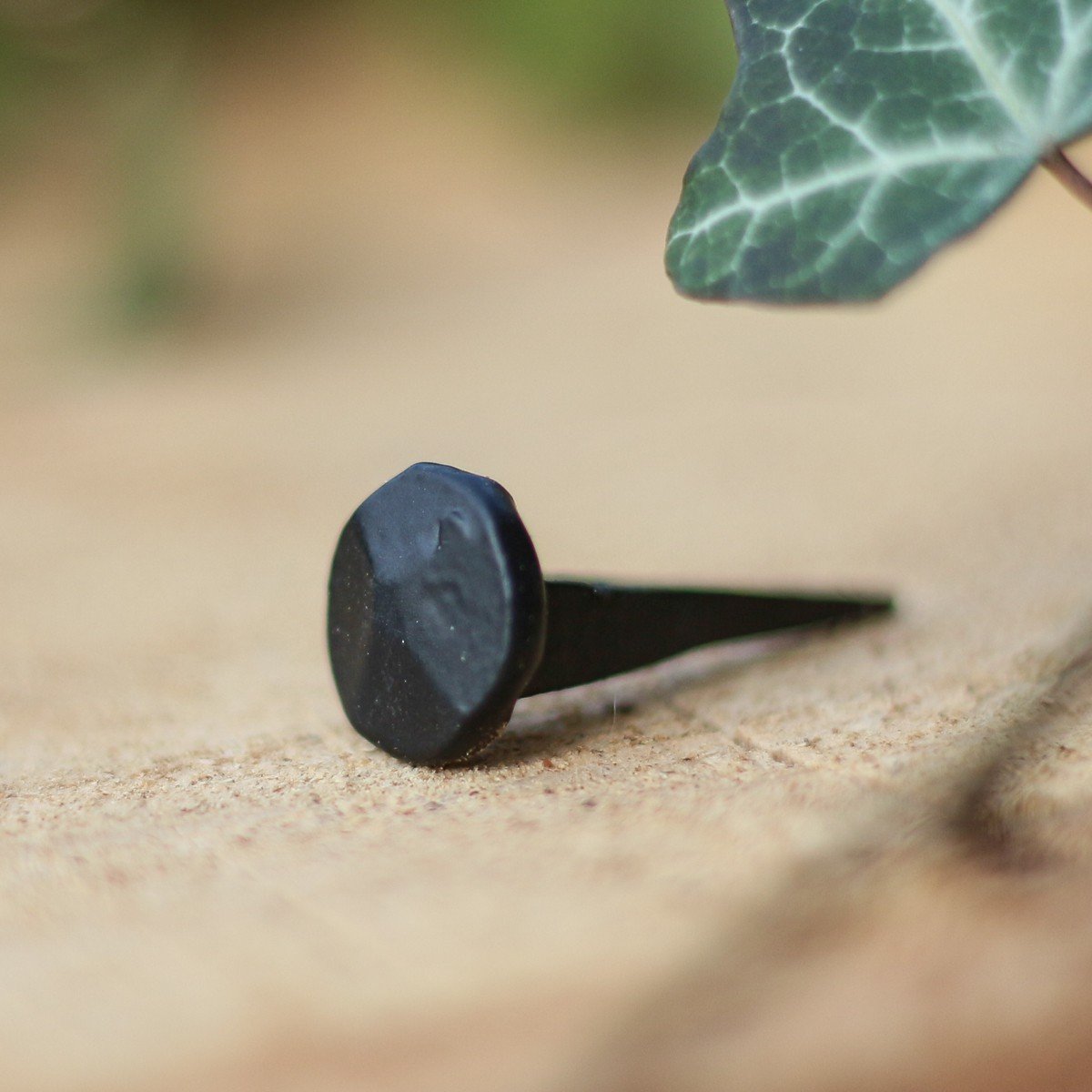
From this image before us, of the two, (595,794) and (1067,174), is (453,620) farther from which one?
(1067,174)

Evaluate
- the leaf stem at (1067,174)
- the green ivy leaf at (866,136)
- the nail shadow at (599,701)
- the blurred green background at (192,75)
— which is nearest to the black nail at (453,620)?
the nail shadow at (599,701)

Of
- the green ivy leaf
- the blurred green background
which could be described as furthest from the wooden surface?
the blurred green background

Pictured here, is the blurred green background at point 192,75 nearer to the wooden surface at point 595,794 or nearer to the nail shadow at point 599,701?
the wooden surface at point 595,794

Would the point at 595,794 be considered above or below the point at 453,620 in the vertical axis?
below

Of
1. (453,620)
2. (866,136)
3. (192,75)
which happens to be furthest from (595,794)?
(192,75)

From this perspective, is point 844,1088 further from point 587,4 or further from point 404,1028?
point 587,4

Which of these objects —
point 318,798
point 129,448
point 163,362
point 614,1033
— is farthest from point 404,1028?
point 163,362

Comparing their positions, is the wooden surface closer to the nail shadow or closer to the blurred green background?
the nail shadow
